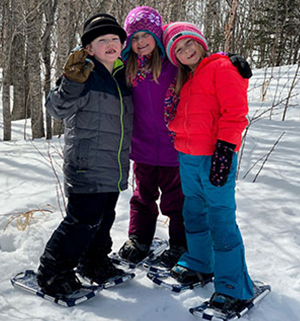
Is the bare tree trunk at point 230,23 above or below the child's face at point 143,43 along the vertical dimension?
above

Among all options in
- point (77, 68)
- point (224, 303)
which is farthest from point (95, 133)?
point (224, 303)

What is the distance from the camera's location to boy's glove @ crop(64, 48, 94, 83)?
1.99 m

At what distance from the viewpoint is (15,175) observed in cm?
430

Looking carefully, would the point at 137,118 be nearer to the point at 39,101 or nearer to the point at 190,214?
the point at 190,214

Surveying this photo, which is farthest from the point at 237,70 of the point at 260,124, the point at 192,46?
the point at 260,124

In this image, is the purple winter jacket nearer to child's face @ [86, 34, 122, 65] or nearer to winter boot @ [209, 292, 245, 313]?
child's face @ [86, 34, 122, 65]

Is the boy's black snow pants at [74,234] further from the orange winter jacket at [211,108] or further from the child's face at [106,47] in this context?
the child's face at [106,47]

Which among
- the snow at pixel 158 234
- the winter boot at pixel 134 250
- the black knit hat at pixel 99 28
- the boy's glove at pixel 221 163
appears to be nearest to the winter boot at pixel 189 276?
the snow at pixel 158 234

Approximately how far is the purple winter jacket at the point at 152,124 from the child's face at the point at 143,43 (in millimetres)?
139

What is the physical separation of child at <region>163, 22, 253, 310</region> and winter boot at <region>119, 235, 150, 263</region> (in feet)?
2.14

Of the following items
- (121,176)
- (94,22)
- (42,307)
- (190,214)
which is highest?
(94,22)

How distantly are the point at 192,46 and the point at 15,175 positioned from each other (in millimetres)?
2939

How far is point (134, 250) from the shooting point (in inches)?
107

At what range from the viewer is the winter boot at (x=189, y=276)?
7.86 ft
